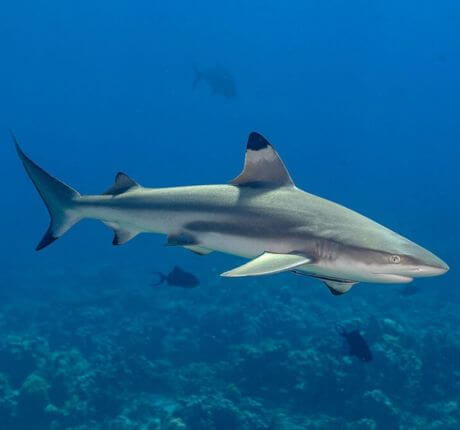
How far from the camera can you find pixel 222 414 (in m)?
11.2

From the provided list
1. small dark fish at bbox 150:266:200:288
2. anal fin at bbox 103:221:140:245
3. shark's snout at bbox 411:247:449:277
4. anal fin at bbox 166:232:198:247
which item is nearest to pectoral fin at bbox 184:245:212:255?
anal fin at bbox 166:232:198:247

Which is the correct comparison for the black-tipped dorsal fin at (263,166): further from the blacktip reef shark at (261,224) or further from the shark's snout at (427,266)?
the shark's snout at (427,266)

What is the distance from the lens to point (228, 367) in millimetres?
13938

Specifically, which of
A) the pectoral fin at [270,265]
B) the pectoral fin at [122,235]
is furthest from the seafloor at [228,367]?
the pectoral fin at [270,265]

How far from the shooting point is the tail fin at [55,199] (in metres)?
6.12

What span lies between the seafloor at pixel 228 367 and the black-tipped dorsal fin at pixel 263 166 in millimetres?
7463

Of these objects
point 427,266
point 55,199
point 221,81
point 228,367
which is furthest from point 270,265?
point 221,81

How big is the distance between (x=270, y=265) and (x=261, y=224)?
2.58 feet

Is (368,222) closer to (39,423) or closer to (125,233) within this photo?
(125,233)

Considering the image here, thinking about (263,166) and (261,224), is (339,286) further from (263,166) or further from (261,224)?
(263,166)

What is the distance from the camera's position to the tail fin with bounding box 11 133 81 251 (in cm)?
612

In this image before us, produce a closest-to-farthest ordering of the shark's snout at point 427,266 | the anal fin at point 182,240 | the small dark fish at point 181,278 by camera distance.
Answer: the shark's snout at point 427,266, the anal fin at point 182,240, the small dark fish at point 181,278

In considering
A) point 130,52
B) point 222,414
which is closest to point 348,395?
point 222,414

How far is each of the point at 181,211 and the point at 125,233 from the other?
1.09 meters
